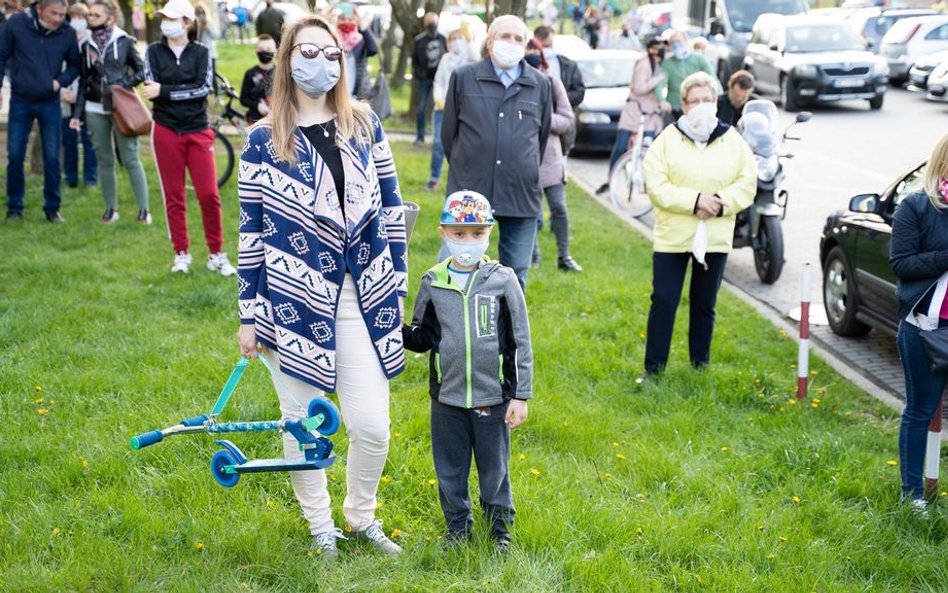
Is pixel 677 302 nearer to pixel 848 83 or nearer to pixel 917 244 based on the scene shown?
pixel 917 244

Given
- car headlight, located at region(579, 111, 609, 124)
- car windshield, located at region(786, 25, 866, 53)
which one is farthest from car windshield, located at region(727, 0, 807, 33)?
car headlight, located at region(579, 111, 609, 124)

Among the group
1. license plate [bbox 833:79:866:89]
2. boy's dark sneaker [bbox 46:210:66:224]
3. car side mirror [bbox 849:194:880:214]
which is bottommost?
boy's dark sneaker [bbox 46:210:66:224]

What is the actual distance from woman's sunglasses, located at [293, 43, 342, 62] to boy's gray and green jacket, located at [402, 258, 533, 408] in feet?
2.91

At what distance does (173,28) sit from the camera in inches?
339

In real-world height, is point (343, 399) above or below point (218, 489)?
above

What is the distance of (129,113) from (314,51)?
655 cm

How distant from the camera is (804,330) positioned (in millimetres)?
6668

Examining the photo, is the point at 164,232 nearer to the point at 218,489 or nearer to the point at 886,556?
the point at 218,489

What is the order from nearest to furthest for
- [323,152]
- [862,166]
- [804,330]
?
[323,152]
[804,330]
[862,166]

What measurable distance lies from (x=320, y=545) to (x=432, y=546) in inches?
18.0

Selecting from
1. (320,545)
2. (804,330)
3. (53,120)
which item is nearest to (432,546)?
(320,545)

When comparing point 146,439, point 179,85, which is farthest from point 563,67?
point 146,439

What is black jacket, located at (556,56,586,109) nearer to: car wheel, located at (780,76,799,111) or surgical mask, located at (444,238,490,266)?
surgical mask, located at (444,238,490,266)

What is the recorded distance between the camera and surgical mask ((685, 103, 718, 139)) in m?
6.66
